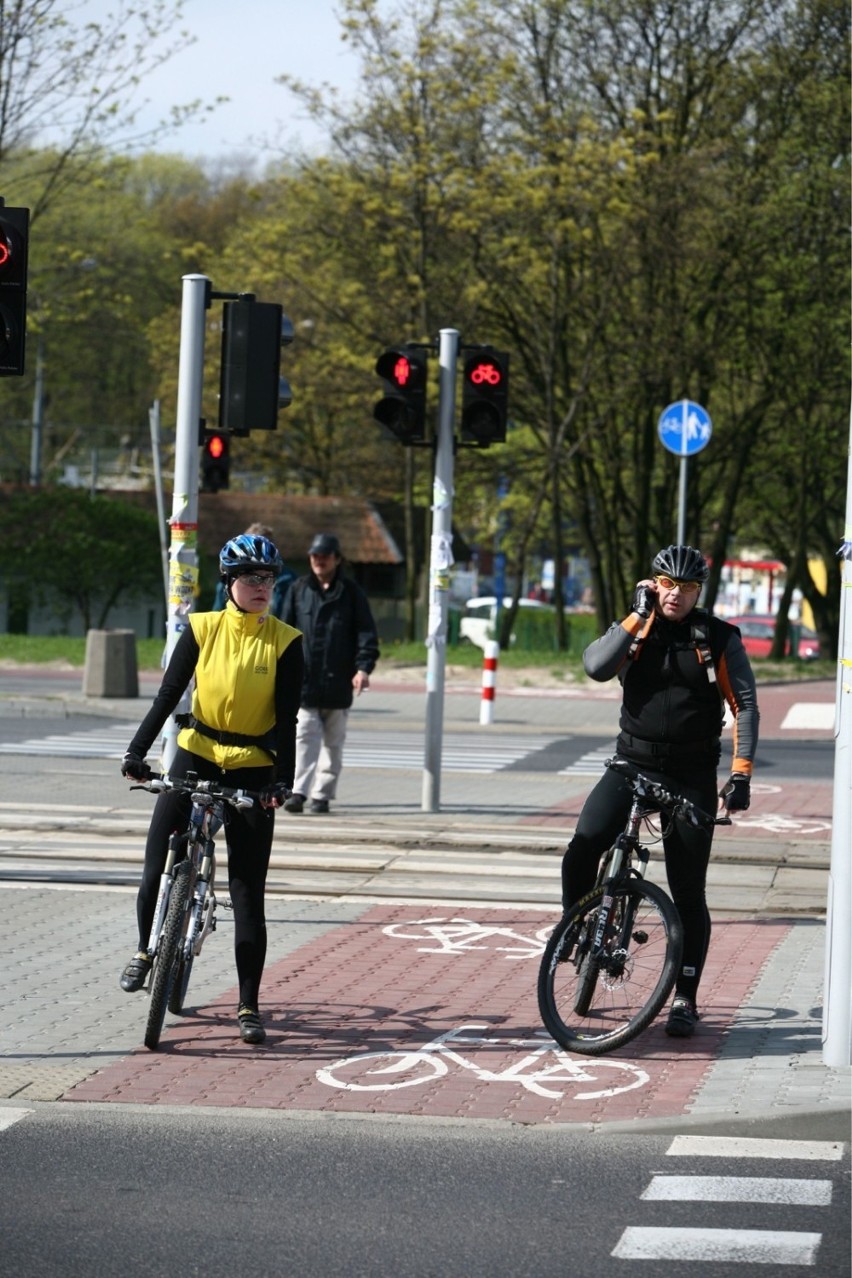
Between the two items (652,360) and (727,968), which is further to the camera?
(652,360)

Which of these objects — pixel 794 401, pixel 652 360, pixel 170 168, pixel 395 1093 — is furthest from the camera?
pixel 170 168

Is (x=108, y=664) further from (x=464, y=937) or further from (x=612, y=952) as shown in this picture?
(x=612, y=952)

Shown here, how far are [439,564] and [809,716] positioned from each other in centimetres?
1138

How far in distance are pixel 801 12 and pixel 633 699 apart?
31.6 meters

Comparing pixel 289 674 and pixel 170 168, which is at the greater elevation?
pixel 170 168

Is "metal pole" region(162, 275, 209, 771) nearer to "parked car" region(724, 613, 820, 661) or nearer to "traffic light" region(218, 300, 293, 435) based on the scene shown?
"traffic light" region(218, 300, 293, 435)

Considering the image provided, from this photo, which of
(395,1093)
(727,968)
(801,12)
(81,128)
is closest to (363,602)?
(727,968)

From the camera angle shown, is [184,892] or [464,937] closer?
[184,892]

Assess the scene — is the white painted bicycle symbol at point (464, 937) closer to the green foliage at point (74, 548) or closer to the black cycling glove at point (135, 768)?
the black cycling glove at point (135, 768)

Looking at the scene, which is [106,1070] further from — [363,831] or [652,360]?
[652,360]

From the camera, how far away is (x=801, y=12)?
120ft

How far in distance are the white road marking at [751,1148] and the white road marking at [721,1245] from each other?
73 centimetres

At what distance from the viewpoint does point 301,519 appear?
2175 inches

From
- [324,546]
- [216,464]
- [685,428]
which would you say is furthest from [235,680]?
[685,428]
